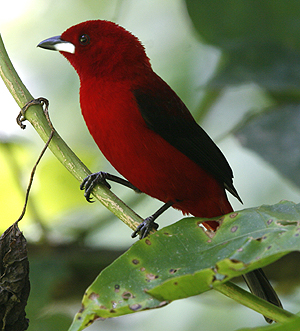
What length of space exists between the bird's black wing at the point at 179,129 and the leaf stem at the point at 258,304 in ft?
2.84

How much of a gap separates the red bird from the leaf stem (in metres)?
0.60

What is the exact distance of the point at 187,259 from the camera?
89 cm

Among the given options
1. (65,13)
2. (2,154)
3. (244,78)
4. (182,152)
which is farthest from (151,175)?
(65,13)

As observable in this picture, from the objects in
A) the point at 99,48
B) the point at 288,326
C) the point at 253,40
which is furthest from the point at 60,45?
the point at 288,326

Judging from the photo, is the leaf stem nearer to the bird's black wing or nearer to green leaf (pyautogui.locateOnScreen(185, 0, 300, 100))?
the bird's black wing

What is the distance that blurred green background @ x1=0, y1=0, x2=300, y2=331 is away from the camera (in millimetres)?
1990

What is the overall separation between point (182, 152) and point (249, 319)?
124cm

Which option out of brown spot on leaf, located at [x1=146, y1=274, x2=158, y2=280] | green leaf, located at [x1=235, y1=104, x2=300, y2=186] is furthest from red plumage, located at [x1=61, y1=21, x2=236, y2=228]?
brown spot on leaf, located at [x1=146, y1=274, x2=158, y2=280]

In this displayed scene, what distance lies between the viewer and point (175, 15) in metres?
2.53

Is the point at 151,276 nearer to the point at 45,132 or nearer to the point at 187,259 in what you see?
the point at 187,259

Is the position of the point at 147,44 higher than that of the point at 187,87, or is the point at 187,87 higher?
the point at 147,44

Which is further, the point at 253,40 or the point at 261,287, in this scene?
the point at 253,40

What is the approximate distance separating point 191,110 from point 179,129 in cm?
62

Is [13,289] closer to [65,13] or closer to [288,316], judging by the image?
[288,316]
